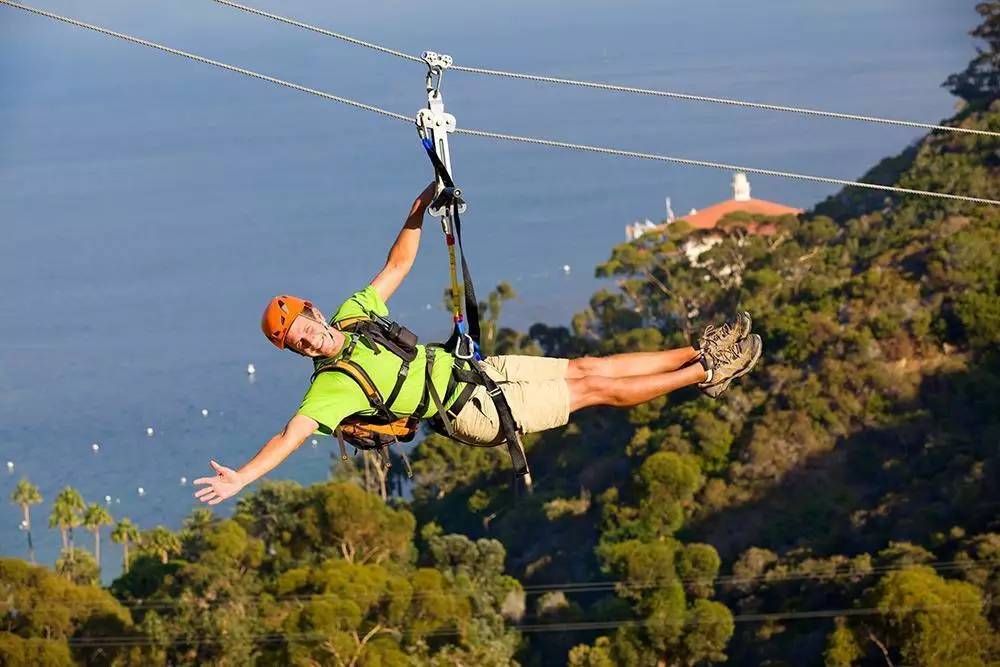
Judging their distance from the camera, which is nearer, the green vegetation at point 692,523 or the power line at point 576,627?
the power line at point 576,627

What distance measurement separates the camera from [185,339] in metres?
68.9

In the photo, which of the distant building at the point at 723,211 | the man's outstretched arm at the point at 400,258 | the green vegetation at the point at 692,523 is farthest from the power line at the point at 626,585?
the distant building at the point at 723,211

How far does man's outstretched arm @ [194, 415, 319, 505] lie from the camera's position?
463 cm

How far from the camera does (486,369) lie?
5.91 meters

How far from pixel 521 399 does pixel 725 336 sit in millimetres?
915

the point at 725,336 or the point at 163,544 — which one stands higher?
the point at 163,544

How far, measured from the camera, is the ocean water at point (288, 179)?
2464 inches

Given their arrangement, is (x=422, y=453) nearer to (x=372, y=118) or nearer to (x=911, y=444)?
(x=911, y=444)

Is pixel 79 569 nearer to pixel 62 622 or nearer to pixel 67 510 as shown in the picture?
pixel 67 510

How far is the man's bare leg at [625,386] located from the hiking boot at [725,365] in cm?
6

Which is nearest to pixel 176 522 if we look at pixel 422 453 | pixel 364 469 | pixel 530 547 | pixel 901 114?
pixel 364 469

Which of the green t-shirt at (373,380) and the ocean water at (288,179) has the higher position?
the ocean water at (288,179)

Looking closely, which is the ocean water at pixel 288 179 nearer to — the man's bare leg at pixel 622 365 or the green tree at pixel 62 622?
the green tree at pixel 62 622

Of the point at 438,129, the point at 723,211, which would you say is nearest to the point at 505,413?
the point at 438,129
